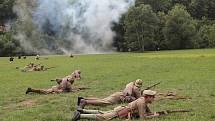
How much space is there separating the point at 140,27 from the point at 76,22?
45.7 ft

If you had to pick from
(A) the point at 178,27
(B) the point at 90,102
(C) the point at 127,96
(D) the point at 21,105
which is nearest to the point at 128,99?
(C) the point at 127,96

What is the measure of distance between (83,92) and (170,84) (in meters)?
5.48

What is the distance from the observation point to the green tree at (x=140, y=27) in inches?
4031

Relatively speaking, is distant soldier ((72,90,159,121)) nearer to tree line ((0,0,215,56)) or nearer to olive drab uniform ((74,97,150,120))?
olive drab uniform ((74,97,150,120))

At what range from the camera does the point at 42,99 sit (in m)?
23.2

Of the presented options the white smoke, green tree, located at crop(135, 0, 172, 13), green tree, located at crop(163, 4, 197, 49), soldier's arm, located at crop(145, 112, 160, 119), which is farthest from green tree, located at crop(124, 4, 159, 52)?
soldier's arm, located at crop(145, 112, 160, 119)

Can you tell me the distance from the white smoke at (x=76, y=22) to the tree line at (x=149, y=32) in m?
5.29

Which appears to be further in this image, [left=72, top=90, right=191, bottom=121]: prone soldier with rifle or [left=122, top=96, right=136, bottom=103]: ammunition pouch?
[left=122, top=96, right=136, bottom=103]: ammunition pouch

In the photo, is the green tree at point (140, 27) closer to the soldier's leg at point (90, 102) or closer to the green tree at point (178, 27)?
the green tree at point (178, 27)

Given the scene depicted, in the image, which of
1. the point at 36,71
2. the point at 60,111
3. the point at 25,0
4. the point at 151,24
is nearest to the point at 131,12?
the point at 151,24

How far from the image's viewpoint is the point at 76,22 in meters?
105

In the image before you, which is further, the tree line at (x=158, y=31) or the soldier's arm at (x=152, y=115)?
the tree line at (x=158, y=31)

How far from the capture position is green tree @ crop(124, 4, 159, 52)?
102m

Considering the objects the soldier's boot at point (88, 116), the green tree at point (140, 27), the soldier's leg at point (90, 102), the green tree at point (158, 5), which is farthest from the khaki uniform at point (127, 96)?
the green tree at point (158, 5)
